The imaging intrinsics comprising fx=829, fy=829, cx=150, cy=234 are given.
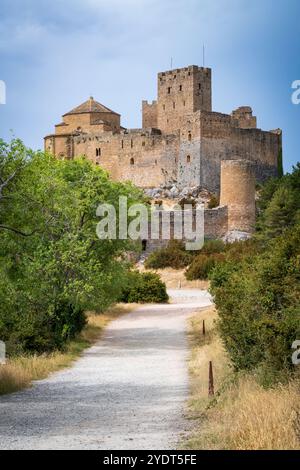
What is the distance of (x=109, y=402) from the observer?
43.3 feet

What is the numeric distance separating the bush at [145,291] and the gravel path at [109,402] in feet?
39.9

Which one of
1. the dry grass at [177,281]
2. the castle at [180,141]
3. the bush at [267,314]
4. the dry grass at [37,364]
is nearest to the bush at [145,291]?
the dry grass at [177,281]

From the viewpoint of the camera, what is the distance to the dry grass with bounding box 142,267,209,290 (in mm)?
42094

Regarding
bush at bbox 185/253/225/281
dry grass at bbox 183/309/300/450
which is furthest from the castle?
dry grass at bbox 183/309/300/450

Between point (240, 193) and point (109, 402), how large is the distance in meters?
46.4

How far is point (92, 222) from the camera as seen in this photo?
951 inches

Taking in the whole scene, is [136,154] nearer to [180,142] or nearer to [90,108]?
[180,142]

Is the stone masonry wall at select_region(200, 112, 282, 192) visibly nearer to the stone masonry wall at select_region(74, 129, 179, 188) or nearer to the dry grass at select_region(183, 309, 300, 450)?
the stone masonry wall at select_region(74, 129, 179, 188)

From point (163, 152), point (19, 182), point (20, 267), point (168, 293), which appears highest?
point (163, 152)

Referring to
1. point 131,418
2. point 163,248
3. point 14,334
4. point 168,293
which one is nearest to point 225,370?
point 131,418

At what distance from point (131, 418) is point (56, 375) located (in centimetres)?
558

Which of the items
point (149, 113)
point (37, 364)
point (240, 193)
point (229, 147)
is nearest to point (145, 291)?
point (37, 364)

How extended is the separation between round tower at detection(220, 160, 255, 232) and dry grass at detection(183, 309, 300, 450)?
4485 centimetres
